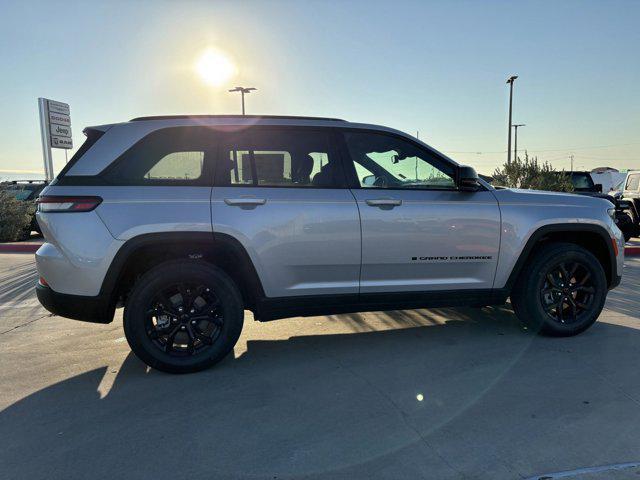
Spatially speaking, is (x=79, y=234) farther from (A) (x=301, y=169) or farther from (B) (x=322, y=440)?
(B) (x=322, y=440)

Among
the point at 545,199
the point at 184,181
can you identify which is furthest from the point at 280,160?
the point at 545,199

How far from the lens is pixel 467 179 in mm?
3779

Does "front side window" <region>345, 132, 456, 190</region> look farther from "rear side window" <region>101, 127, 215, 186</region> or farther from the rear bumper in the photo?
the rear bumper

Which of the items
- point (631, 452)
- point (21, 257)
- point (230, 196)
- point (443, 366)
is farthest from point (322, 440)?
point (21, 257)

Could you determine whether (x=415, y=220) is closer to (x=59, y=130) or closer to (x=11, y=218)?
(x=11, y=218)

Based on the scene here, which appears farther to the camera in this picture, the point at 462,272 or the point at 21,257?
the point at 21,257

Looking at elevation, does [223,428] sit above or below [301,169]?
below

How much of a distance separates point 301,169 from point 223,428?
2007 mm

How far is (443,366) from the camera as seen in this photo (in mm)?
3584

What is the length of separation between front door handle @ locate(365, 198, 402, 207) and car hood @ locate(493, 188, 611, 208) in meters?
0.95

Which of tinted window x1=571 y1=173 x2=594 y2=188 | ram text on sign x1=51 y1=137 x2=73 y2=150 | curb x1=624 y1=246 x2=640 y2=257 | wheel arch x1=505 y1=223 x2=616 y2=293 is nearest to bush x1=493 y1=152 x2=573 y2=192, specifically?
tinted window x1=571 y1=173 x2=594 y2=188

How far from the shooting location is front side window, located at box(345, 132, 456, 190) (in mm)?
3857

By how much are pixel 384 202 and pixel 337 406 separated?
1606mm

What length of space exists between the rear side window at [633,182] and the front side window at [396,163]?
10.5m
